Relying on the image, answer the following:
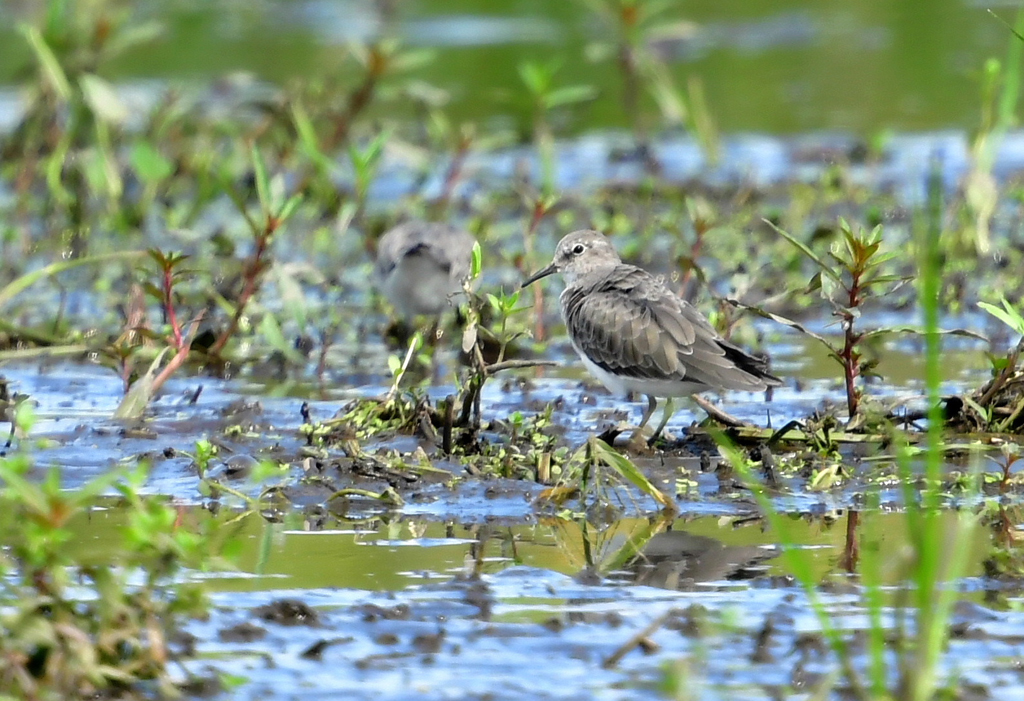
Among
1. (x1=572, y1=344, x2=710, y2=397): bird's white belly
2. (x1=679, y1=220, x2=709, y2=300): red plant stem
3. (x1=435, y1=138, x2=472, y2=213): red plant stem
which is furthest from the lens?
(x1=435, y1=138, x2=472, y2=213): red plant stem

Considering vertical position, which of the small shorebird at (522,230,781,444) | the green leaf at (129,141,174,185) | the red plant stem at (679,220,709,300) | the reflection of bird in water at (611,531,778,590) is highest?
the green leaf at (129,141,174,185)

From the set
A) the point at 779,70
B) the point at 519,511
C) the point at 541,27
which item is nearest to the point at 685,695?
Answer: the point at 519,511

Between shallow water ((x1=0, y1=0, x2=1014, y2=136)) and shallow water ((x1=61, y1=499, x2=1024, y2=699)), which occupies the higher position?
shallow water ((x1=0, y1=0, x2=1014, y2=136))

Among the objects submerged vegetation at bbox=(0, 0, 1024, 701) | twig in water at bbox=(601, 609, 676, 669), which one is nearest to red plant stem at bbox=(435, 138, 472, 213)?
submerged vegetation at bbox=(0, 0, 1024, 701)

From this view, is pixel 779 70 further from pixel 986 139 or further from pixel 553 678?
pixel 553 678

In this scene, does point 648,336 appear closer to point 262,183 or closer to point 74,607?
point 262,183

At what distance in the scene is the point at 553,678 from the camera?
15.0 ft

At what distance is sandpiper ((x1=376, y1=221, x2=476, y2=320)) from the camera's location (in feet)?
32.1

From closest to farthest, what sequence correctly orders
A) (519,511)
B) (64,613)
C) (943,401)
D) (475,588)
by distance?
(64,613)
(475,588)
(519,511)
(943,401)

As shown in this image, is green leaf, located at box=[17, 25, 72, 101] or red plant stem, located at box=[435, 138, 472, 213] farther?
red plant stem, located at box=[435, 138, 472, 213]

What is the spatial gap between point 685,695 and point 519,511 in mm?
2596

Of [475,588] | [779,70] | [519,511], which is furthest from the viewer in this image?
[779,70]

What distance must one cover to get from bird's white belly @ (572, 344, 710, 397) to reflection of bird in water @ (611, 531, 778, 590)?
4.29 feet

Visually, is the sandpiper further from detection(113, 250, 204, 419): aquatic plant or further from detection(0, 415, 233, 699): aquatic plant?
detection(0, 415, 233, 699): aquatic plant
